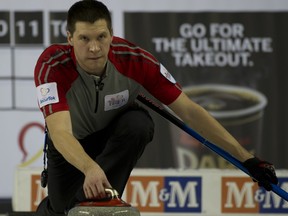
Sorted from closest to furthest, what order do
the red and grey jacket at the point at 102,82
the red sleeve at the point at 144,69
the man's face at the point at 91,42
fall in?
the man's face at the point at 91,42 < the red and grey jacket at the point at 102,82 < the red sleeve at the point at 144,69

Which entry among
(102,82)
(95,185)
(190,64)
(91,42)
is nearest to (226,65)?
(190,64)

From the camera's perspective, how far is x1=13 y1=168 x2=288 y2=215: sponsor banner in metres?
5.11

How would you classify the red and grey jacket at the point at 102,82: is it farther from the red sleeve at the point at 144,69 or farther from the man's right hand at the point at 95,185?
the man's right hand at the point at 95,185

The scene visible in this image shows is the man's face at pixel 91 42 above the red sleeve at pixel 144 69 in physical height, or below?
above

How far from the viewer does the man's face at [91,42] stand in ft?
10.7

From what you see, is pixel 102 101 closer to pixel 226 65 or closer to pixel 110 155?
pixel 110 155

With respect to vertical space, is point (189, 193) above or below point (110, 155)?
below

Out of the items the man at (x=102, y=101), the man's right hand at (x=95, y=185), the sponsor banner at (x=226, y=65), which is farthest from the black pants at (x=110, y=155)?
the sponsor banner at (x=226, y=65)

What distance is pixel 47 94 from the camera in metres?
3.35

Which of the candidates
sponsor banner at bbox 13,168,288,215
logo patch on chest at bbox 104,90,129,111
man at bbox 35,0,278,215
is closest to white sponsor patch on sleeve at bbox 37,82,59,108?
man at bbox 35,0,278,215

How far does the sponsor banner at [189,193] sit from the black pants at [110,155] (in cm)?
124

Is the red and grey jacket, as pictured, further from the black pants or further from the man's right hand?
the man's right hand

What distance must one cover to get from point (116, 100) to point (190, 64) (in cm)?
175

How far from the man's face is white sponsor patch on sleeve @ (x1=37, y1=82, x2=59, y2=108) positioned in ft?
0.49
